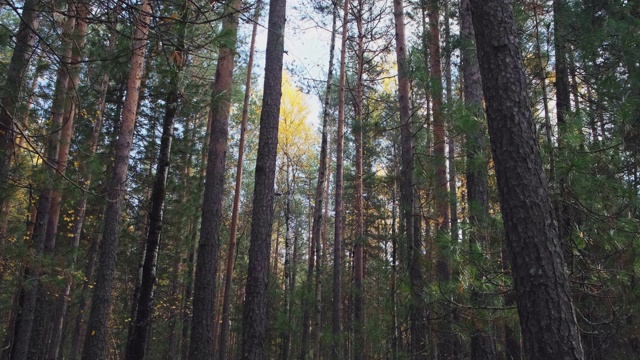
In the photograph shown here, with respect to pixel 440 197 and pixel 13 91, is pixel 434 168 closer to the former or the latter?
pixel 440 197

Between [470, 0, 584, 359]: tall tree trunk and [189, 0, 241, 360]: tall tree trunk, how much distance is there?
4.32 meters

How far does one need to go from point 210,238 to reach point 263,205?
1551 millimetres

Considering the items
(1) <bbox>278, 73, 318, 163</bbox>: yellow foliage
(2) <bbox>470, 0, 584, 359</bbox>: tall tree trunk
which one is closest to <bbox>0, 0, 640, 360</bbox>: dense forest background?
(2) <bbox>470, 0, 584, 359</bbox>: tall tree trunk

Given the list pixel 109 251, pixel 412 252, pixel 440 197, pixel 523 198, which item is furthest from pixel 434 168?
pixel 109 251

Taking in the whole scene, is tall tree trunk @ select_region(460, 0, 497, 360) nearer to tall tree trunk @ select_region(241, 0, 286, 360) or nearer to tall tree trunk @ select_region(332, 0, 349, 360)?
tall tree trunk @ select_region(241, 0, 286, 360)

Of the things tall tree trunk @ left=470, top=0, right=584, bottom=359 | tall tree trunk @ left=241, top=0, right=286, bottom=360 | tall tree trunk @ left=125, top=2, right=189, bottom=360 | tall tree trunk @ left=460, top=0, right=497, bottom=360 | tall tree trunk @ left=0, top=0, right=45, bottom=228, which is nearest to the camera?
tall tree trunk @ left=470, top=0, right=584, bottom=359

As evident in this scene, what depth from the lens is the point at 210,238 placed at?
7.41 metres

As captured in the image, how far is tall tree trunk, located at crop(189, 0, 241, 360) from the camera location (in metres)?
6.91

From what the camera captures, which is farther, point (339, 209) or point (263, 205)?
point (339, 209)

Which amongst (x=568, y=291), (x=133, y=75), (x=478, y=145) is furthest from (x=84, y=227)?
(x=568, y=291)

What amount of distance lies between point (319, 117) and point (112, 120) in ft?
43.8

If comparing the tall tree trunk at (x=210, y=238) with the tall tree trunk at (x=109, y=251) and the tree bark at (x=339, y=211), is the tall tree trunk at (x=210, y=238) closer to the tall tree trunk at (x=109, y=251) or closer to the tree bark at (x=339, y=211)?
the tall tree trunk at (x=109, y=251)

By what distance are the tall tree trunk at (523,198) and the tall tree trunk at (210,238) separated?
4.32 meters

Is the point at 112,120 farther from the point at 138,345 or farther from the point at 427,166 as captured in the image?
the point at 427,166
